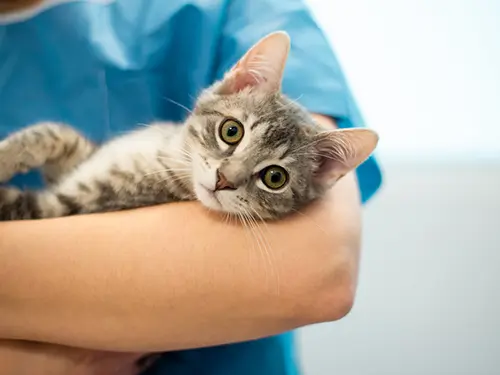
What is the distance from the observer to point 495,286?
1.73 m

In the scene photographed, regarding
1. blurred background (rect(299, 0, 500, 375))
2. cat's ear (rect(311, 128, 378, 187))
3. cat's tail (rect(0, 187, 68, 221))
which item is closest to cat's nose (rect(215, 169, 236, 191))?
cat's ear (rect(311, 128, 378, 187))

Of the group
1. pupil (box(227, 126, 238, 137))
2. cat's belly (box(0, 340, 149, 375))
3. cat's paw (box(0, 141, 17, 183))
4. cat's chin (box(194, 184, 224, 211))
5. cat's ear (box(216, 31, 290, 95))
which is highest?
cat's ear (box(216, 31, 290, 95))

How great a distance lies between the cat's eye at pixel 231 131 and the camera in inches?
38.0

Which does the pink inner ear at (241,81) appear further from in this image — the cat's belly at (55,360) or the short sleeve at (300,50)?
the cat's belly at (55,360)

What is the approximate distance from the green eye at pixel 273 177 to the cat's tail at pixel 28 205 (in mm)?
351

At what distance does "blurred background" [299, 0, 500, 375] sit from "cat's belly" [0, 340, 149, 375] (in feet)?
3.28

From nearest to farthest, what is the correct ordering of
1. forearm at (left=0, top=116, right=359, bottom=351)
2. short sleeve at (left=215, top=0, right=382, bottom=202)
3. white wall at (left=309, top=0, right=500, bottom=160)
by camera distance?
forearm at (left=0, top=116, right=359, bottom=351), short sleeve at (left=215, top=0, right=382, bottom=202), white wall at (left=309, top=0, right=500, bottom=160)

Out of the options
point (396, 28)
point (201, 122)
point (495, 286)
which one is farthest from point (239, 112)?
point (495, 286)

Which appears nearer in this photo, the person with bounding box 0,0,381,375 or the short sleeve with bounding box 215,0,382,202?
the person with bounding box 0,0,381,375

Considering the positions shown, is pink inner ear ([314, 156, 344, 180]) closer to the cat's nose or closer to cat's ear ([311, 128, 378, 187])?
cat's ear ([311, 128, 378, 187])

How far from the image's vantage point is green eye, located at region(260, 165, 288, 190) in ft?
3.09

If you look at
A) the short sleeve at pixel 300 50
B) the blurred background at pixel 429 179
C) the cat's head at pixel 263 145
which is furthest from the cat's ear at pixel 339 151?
the blurred background at pixel 429 179

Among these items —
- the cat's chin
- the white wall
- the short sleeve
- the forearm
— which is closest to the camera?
the forearm

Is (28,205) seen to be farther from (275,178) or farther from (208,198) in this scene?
(275,178)
